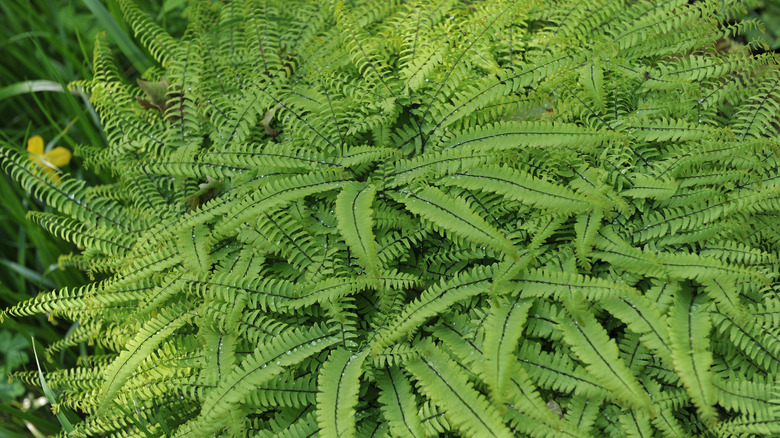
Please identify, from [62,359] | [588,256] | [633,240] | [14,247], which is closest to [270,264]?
[588,256]

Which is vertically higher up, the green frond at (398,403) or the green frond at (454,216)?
the green frond at (454,216)

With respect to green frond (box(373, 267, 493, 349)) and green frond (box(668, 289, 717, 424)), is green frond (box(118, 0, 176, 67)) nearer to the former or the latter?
green frond (box(373, 267, 493, 349))

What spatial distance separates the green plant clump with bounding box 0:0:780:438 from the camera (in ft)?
7.46

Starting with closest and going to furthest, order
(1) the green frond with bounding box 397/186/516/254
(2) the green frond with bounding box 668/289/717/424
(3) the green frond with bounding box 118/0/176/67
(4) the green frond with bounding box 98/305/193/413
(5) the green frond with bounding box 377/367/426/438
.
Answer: (2) the green frond with bounding box 668/289/717/424 → (5) the green frond with bounding box 377/367/426/438 → (1) the green frond with bounding box 397/186/516/254 → (4) the green frond with bounding box 98/305/193/413 → (3) the green frond with bounding box 118/0/176/67

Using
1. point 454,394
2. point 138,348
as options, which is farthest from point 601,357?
point 138,348

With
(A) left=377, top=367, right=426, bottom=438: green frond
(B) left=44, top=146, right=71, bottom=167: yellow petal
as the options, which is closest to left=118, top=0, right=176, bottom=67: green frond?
(B) left=44, top=146, right=71, bottom=167: yellow petal

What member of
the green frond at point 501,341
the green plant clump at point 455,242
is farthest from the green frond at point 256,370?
the green frond at point 501,341

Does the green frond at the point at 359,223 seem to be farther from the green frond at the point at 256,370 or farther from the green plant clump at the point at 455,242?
the green frond at the point at 256,370

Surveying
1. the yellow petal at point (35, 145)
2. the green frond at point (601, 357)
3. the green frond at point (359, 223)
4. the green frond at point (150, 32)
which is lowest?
the green frond at point (601, 357)

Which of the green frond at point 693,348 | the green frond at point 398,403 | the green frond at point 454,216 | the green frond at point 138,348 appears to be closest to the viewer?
the green frond at point 693,348

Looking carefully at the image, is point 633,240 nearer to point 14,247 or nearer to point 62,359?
point 62,359

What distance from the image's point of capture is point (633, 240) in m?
2.56

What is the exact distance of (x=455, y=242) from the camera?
101 inches

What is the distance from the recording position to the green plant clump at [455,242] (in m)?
2.27
